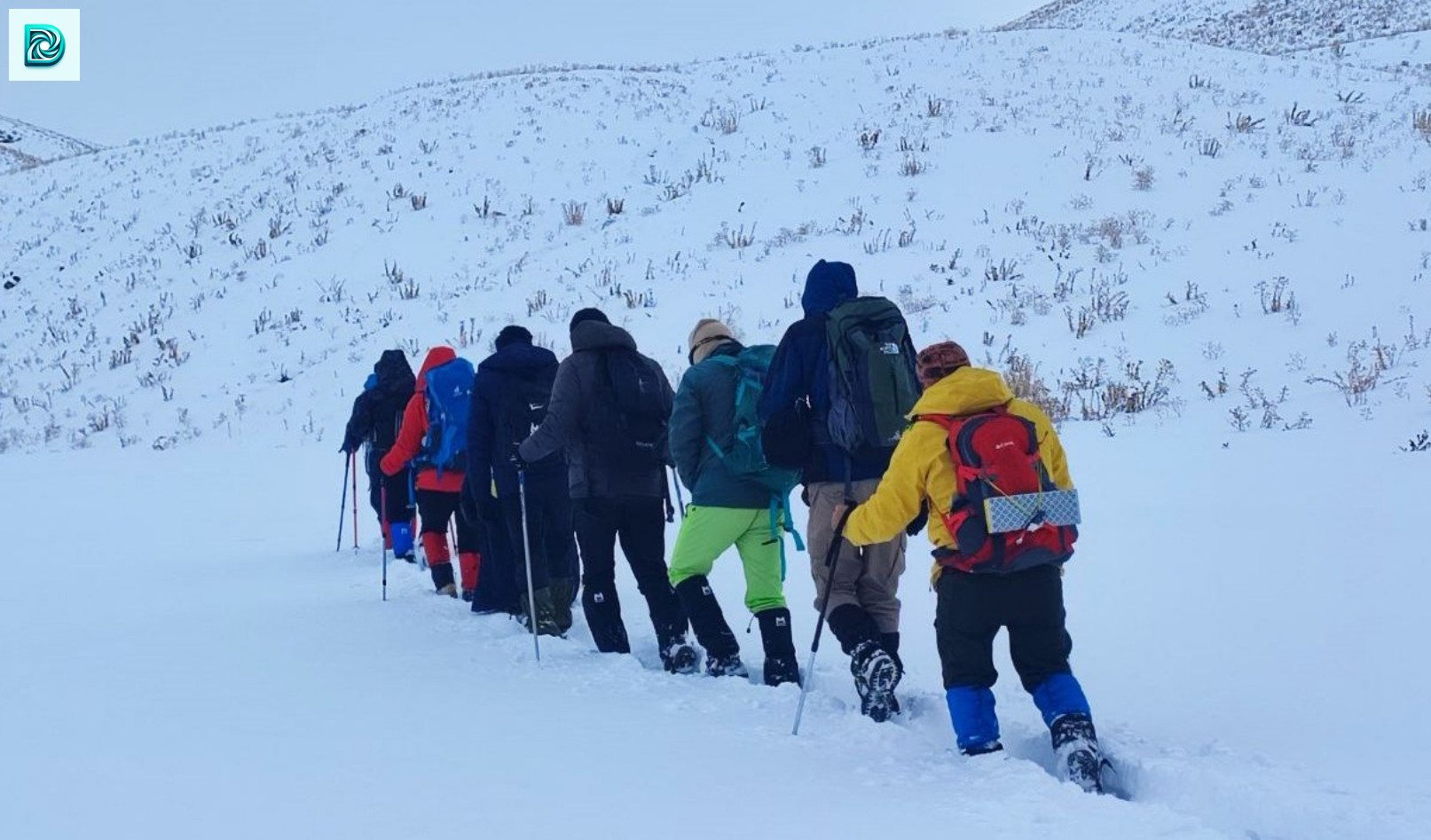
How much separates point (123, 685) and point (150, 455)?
34.4 feet

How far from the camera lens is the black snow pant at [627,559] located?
6117 millimetres

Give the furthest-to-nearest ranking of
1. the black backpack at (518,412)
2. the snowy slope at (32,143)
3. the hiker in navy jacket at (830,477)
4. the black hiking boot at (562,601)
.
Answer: the snowy slope at (32,143) < the black hiking boot at (562,601) < the black backpack at (518,412) < the hiker in navy jacket at (830,477)

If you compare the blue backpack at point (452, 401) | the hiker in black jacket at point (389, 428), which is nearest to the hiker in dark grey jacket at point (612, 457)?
the blue backpack at point (452, 401)

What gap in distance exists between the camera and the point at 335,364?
16938 millimetres

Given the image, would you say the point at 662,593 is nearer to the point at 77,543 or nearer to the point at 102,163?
the point at 77,543

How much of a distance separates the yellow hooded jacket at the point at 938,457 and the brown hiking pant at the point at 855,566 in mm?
834

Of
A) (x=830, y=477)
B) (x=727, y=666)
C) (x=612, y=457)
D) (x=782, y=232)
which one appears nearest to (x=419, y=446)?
(x=612, y=457)

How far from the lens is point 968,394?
13.7 ft

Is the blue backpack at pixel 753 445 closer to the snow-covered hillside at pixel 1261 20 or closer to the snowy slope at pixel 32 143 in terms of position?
the snow-covered hillside at pixel 1261 20

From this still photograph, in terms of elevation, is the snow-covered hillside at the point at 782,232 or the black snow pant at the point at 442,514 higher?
the snow-covered hillside at the point at 782,232

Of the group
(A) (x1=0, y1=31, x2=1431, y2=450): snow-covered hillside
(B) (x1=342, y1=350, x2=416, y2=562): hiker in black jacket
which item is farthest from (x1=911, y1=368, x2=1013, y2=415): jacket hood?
(A) (x1=0, y1=31, x2=1431, y2=450): snow-covered hillside

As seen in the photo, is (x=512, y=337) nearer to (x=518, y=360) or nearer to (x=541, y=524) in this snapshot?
(x=518, y=360)

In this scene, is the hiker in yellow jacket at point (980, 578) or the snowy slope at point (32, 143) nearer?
the hiker in yellow jacket at point (980, 578)

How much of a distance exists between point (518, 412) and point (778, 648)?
2.17m
